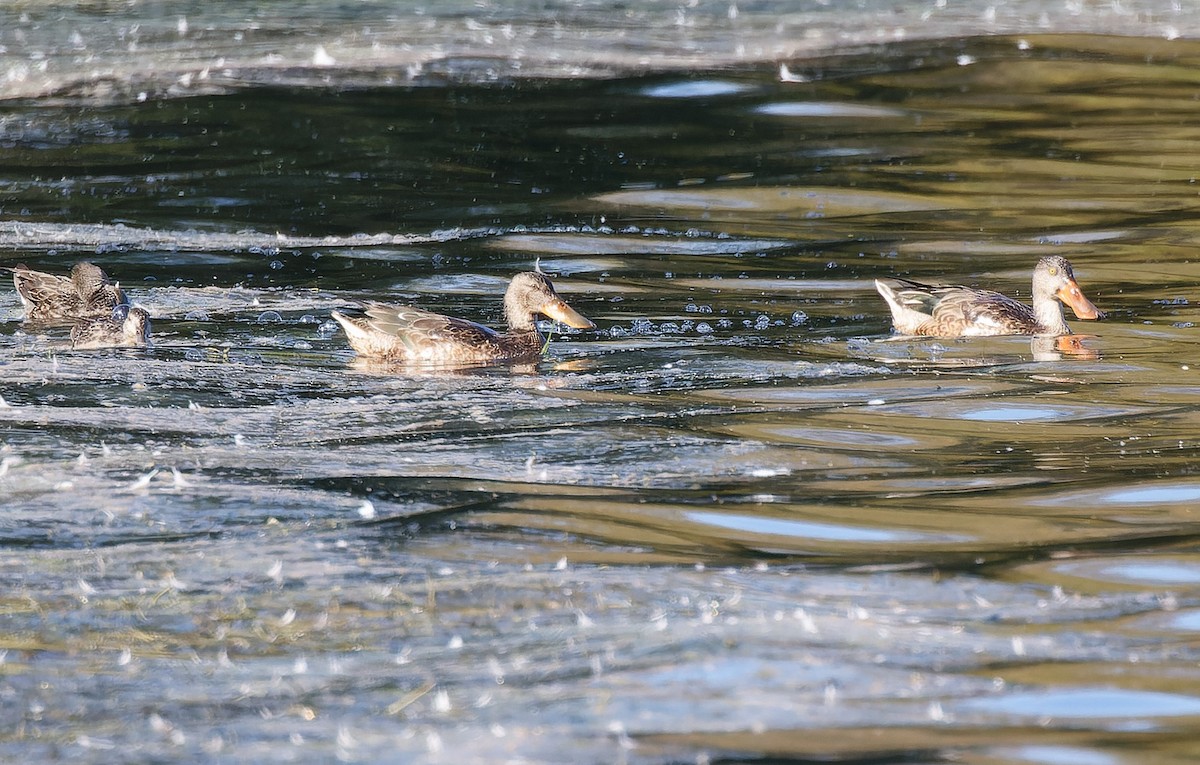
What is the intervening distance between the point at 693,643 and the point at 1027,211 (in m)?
10.7

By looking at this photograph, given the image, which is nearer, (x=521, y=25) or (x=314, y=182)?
(x=314, y=182)

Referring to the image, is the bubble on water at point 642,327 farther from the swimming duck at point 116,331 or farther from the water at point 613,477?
the swimming duck at point 116,331

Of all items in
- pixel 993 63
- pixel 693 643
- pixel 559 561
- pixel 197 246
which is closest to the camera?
pixel 693 643

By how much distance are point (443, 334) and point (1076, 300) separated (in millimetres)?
4047

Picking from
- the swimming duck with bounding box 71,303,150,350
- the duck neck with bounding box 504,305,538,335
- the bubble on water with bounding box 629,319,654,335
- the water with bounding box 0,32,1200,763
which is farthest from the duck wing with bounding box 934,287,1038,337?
the swimming duck with bounding box 71,303,150,350

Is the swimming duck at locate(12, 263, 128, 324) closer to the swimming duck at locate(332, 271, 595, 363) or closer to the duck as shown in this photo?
the swimming duck at locate(332, 271, 595, 363)

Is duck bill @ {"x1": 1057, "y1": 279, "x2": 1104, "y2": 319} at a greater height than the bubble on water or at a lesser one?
greater

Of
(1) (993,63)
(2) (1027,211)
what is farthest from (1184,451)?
(1) (993,63)

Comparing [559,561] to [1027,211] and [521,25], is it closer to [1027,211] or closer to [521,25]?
[1027,211]

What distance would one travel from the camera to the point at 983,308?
1157 cm

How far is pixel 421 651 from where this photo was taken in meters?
5.80

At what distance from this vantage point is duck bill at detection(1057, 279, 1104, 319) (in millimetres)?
11805

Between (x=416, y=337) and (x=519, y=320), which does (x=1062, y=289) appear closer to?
(x=519, y=320)

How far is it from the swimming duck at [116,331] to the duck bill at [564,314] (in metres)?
2.38
